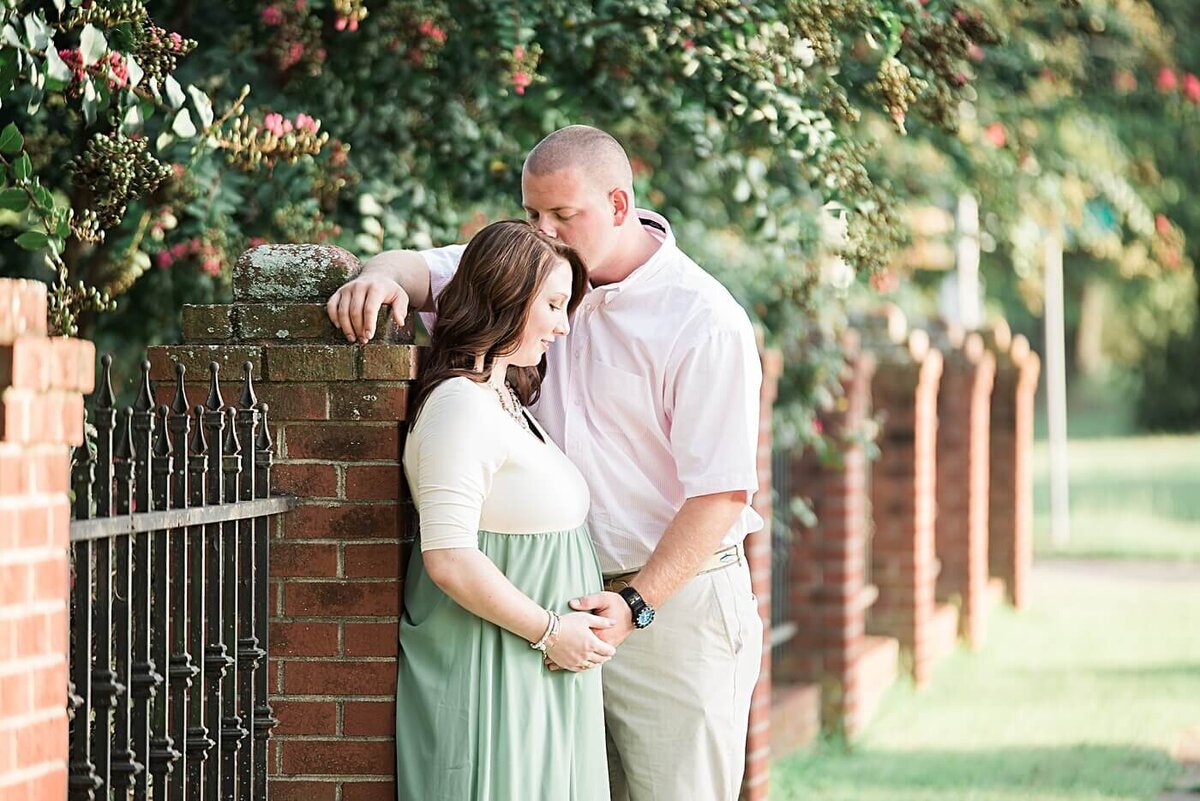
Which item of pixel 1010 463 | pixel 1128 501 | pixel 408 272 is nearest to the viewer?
pixel 408 272

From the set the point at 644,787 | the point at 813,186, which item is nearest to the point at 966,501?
the point at 813,186

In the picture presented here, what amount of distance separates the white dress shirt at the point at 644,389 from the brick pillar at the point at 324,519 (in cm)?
45

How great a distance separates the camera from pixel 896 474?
1064cm

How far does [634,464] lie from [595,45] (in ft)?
7.38

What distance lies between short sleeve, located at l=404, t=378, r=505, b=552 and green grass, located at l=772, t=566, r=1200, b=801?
4.30m

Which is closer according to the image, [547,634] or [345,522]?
[547,634]

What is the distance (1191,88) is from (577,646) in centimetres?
Answer: 743

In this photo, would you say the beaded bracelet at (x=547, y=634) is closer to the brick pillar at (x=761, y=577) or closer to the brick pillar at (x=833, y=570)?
the brick pillar at (x=761, y=577)

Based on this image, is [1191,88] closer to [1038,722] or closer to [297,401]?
[1038,722]

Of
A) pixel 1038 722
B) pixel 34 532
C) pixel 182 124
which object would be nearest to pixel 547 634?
pixel 34 532

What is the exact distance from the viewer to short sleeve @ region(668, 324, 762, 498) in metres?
4.09

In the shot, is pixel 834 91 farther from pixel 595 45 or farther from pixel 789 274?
pixel 789 274

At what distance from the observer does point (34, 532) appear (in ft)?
9.01

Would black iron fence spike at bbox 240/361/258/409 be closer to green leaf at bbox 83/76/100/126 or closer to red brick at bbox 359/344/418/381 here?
red brick at bbox 359/344/418/381
